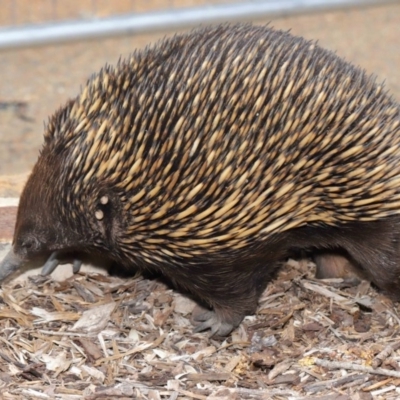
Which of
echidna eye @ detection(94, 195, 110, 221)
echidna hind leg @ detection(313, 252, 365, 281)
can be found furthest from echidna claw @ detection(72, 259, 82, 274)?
echidna hind leg @ detection(313, 252, 365, 281)

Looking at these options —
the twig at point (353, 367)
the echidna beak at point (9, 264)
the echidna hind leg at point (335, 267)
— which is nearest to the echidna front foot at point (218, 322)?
the twig at point (353, 367)

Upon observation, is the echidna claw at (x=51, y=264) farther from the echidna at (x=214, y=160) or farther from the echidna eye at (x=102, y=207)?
the echidna eye at (x=102, y=207)

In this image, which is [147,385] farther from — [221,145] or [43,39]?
[43,39]

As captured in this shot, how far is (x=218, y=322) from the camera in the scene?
4.91 meters

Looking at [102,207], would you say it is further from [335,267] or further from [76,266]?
[335,267]

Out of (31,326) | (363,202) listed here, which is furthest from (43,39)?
(363,202)

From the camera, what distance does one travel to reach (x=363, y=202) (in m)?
4.58

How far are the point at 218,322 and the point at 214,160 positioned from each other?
3.36ft

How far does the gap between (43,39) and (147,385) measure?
16.2ft

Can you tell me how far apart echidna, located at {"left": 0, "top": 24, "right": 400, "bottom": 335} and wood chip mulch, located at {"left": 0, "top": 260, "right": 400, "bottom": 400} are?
38 cm

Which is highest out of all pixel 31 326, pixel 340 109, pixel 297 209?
pixel 340 109

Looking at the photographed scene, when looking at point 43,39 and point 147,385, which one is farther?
point 43,39

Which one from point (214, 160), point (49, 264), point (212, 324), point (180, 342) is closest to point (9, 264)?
point (49, 264)

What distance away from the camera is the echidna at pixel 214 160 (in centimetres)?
427
